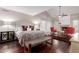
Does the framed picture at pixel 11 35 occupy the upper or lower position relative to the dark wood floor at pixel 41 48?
upper

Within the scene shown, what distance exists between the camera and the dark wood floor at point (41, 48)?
1312 millimetres

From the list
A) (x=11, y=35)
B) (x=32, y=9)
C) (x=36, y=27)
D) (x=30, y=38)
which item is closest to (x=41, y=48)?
(x=30, y=38)

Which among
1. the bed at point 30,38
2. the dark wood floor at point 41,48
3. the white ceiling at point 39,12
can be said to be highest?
the white ceiling at point 39,12

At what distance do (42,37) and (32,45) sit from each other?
0.22 meters

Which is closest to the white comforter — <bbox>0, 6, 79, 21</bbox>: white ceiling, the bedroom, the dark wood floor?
the bedroom

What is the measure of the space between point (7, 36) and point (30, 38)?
1.27ft

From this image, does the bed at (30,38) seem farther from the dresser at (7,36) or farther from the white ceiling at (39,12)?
the white ceiling at (39,12)

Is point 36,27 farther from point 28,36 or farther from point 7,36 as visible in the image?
point 7,36

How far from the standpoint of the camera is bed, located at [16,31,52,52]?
1.32 metres

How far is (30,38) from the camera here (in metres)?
1.35

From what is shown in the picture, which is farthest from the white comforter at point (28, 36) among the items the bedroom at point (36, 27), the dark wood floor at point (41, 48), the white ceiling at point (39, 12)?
the white ceiling at point (39, 12)
